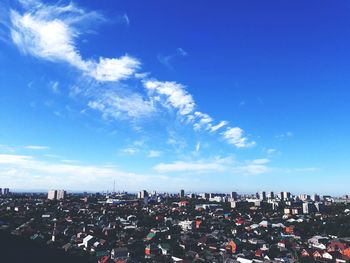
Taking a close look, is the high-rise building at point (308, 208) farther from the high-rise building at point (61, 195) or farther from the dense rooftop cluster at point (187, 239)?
the high-rise building at point (61, 195)

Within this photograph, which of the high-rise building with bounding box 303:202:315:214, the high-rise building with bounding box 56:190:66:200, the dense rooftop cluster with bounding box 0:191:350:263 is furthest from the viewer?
the high-rise building with bounding box 56:190:66:200

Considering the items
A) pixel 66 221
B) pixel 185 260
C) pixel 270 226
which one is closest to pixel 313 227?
pixel 270 226

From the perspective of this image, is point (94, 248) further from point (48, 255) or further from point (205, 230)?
point (205, 230)

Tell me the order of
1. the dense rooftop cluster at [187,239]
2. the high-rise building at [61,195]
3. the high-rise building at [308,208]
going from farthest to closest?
the high-rise building at [61,195], the high-rise building at [308,208], the dense rooftop cluster at [187,239]

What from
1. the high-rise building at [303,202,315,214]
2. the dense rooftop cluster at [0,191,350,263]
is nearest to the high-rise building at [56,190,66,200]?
the dense rooftop cluster at [0,191,350,263]

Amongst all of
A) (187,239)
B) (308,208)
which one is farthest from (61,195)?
(187,239)

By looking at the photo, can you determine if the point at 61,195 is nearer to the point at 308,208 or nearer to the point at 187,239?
the point at 308,208

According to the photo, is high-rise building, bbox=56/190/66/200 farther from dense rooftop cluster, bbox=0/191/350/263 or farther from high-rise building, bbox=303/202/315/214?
high-rise building, bbox=303/202/315/214

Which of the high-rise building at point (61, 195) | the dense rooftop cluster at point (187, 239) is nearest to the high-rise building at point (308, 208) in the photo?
the dense rooftop cluster at point (187, 239)

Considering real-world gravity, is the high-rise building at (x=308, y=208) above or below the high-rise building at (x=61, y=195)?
below

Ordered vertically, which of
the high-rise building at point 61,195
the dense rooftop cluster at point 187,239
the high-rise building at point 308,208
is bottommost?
the dense rooftop cluster at point 187,239

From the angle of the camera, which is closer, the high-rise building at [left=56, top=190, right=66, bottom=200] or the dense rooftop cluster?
the dense rooftop cluster
